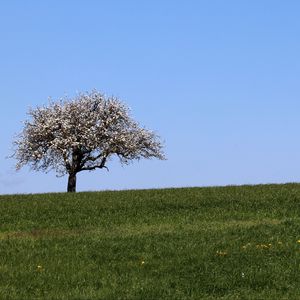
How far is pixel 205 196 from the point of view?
1604 inches

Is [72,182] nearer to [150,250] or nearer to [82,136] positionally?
[82,136]

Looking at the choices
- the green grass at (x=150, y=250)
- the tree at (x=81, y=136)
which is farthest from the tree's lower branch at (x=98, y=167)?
the green grass at (x=150, y=250)

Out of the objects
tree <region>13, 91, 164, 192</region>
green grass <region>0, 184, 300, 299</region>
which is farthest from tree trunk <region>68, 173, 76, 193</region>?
green grass <region>0, 184, 300, 299</region>

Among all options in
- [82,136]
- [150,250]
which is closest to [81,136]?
[82,136]

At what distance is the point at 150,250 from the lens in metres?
22.0

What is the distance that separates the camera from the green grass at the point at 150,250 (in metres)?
16.9

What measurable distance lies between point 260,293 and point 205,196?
24380 millimetres

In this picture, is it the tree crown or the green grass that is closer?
the green grass

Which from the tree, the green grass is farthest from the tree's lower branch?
the green grass

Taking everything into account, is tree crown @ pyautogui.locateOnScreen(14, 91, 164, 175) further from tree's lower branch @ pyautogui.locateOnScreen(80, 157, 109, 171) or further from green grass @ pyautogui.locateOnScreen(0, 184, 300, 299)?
green grass @ pyautogui.locateOnScreen(0, 184, 300, 299)

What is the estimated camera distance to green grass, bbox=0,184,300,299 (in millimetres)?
16906

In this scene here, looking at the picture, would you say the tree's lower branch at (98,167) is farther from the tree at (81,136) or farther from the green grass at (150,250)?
the green grass at (150,250)

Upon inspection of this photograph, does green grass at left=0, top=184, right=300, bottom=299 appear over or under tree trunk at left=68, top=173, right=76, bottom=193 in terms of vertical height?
under

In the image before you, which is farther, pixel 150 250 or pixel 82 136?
pixel 82 136
